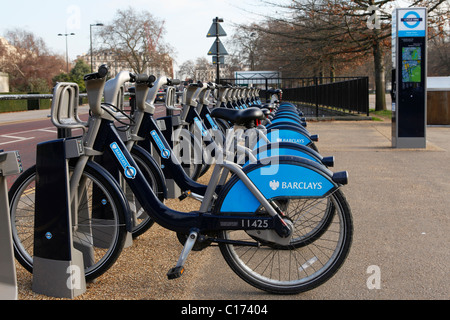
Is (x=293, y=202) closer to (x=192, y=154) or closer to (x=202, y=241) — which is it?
(x=202, y=241)

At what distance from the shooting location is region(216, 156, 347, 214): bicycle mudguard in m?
3.38

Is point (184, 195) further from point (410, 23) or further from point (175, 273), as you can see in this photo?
point (410, 23)

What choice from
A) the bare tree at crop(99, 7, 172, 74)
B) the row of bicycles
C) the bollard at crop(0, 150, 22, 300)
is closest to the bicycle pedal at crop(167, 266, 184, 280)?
the row of bicycles

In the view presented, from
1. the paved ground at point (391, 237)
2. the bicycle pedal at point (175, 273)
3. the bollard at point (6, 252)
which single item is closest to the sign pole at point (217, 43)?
the paved ground at point (391, 237)

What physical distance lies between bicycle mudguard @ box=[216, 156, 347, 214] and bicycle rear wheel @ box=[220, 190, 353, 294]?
104 millimetres

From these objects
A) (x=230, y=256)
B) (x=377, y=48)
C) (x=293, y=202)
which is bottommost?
(x=230, y=256)

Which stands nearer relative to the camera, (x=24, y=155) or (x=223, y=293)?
(x=223, y=293)

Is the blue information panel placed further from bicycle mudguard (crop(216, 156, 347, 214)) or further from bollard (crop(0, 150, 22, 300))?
bollard (crop(0, 150, 22, 300))

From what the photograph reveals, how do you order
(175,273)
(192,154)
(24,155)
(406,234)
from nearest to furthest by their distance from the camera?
(175,273) < (406,234) < (192,154) < (24,155)

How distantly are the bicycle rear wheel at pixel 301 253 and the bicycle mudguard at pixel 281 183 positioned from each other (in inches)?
4.1

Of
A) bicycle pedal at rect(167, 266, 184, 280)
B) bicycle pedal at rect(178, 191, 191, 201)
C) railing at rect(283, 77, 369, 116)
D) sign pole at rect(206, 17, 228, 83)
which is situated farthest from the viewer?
railing at rect(283, 77, 369, 116)

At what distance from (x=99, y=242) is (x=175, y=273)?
95 cm

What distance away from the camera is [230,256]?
346cm
